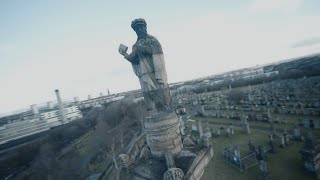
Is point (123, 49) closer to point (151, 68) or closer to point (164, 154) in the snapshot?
point (151, 68)

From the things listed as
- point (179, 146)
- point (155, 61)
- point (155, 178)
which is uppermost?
point (155, 61)

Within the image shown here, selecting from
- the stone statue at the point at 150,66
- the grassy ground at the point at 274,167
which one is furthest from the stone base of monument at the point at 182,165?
the grassy ground at the point at 274,167

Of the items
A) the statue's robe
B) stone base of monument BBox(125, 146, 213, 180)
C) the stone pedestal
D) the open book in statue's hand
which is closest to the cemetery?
→ stone base of monument BBox(125, 146, 213, 180)

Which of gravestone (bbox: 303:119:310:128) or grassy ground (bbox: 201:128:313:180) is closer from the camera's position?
grassy ground (bbox: 201:128:313:180)

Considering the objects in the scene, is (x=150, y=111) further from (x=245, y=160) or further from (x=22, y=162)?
(x=22, y=162)

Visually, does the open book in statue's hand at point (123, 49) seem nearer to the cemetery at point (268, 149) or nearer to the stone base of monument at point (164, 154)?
the stone base of monument at point (164, 154)

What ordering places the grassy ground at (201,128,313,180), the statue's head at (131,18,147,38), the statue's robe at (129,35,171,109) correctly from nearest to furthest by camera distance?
the statue's robe at (129,35,171,109) → the statue's head at (131,18,147,38) → the grassy ground at (201,128,313,180)

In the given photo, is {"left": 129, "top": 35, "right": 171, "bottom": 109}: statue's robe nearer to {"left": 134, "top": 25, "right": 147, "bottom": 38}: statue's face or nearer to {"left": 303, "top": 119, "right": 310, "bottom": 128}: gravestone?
{"left": 134, "top": 25, "right": 147, "bottom": 38}: statue's face

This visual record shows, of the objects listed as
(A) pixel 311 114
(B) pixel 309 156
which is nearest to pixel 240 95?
(A) pixel 311 114
